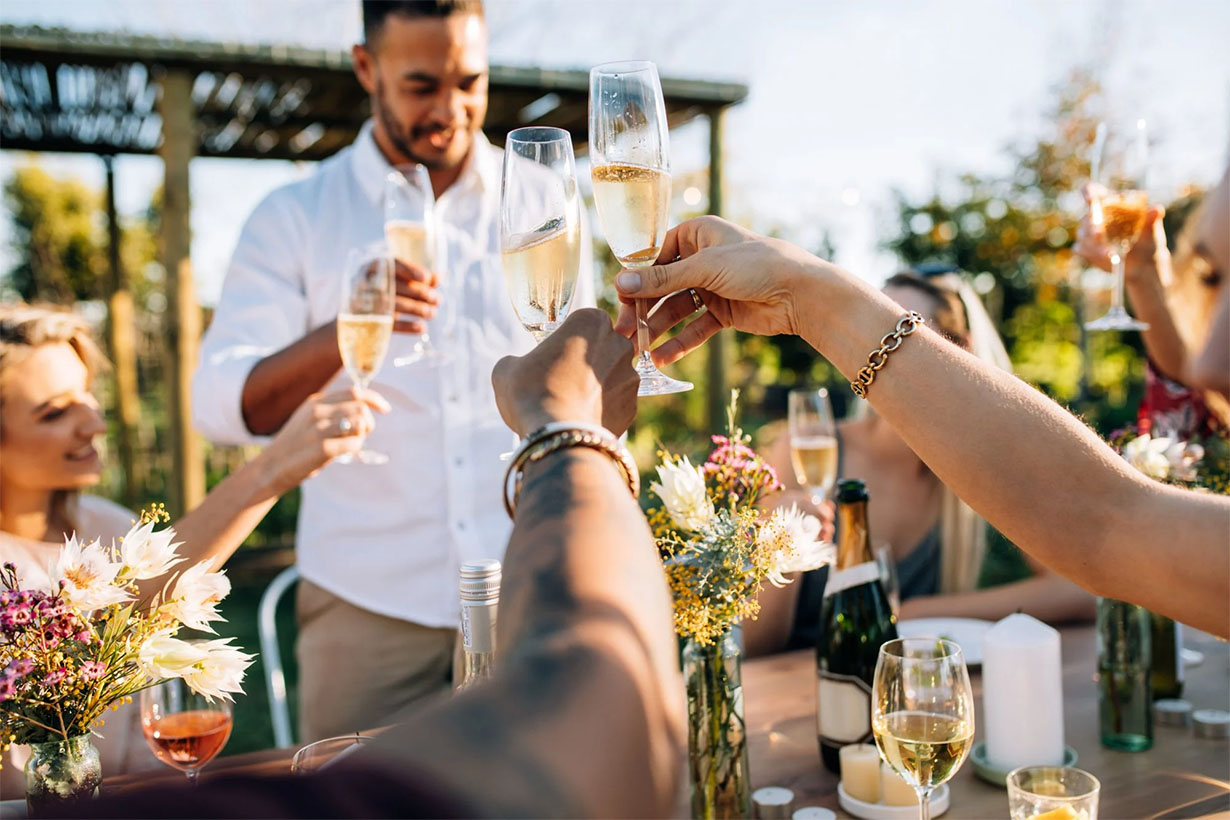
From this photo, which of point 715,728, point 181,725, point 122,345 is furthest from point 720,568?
point 122,345

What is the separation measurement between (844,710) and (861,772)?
0.45 feet

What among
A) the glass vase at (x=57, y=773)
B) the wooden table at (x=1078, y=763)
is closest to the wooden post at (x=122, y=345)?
the wooden table at (x=1078, y=763)

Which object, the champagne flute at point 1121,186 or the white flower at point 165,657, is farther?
the champagne flute at point 1121,186

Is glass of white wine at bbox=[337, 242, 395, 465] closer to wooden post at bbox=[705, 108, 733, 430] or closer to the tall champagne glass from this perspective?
the tall champagne glass

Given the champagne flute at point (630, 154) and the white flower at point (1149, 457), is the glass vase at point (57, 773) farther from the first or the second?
the white flower at point (1149, 457)

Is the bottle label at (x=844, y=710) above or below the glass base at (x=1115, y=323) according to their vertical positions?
below

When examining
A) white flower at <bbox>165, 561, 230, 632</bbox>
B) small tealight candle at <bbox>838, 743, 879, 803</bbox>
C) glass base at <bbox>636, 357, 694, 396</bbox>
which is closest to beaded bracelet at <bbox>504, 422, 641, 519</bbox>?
glass base at <bbox>636, 357, 694, 396</bbox>

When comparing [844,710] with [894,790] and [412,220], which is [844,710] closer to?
[894,790]

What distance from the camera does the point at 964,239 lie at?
32.2 feet

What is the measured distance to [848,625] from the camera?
72.1 inches

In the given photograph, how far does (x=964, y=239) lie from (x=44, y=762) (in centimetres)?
983

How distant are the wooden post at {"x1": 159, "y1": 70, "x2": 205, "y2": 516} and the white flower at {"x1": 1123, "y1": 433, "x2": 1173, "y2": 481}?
4504 mm

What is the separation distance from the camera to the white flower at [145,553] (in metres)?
1.28

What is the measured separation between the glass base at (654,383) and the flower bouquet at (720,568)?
0.32 ft
